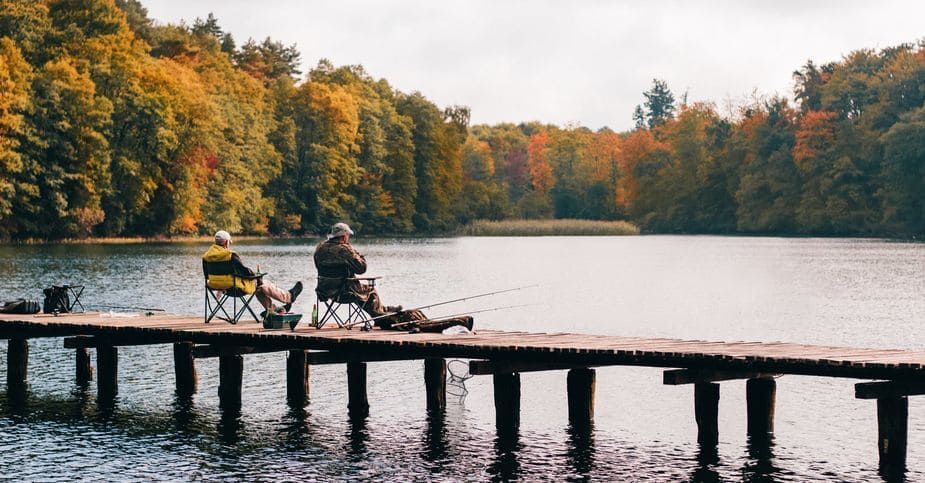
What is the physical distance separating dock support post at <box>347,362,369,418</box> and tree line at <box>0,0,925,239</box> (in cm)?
4925

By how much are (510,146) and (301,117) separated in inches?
2564

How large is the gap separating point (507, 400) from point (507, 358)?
93cm

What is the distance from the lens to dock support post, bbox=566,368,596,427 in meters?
18.8

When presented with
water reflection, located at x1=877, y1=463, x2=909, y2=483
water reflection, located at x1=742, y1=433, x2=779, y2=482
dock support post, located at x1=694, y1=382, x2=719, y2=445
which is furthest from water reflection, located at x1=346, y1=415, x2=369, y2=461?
water reflection, located at x1=877, y1=463, x2=909, y2=483

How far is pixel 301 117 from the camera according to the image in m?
104

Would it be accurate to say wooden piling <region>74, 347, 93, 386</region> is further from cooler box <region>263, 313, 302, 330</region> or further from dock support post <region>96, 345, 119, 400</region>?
cooler box <region>263, 313, 302, 330</region>

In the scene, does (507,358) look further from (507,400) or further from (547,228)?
(547,228)

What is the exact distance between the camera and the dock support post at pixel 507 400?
1895 cm

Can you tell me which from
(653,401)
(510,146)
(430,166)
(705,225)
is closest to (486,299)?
(653,401)

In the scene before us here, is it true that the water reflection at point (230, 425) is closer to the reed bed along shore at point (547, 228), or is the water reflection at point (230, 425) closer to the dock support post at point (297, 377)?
the dock support post at point (297, 377)

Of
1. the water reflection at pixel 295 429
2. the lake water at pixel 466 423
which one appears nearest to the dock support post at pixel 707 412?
the lake water at pixel 466 423

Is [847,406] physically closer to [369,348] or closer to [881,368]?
[881,368]

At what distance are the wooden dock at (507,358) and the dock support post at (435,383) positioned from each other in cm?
1

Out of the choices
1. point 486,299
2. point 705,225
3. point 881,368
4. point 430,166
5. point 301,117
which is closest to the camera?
point 881,368
